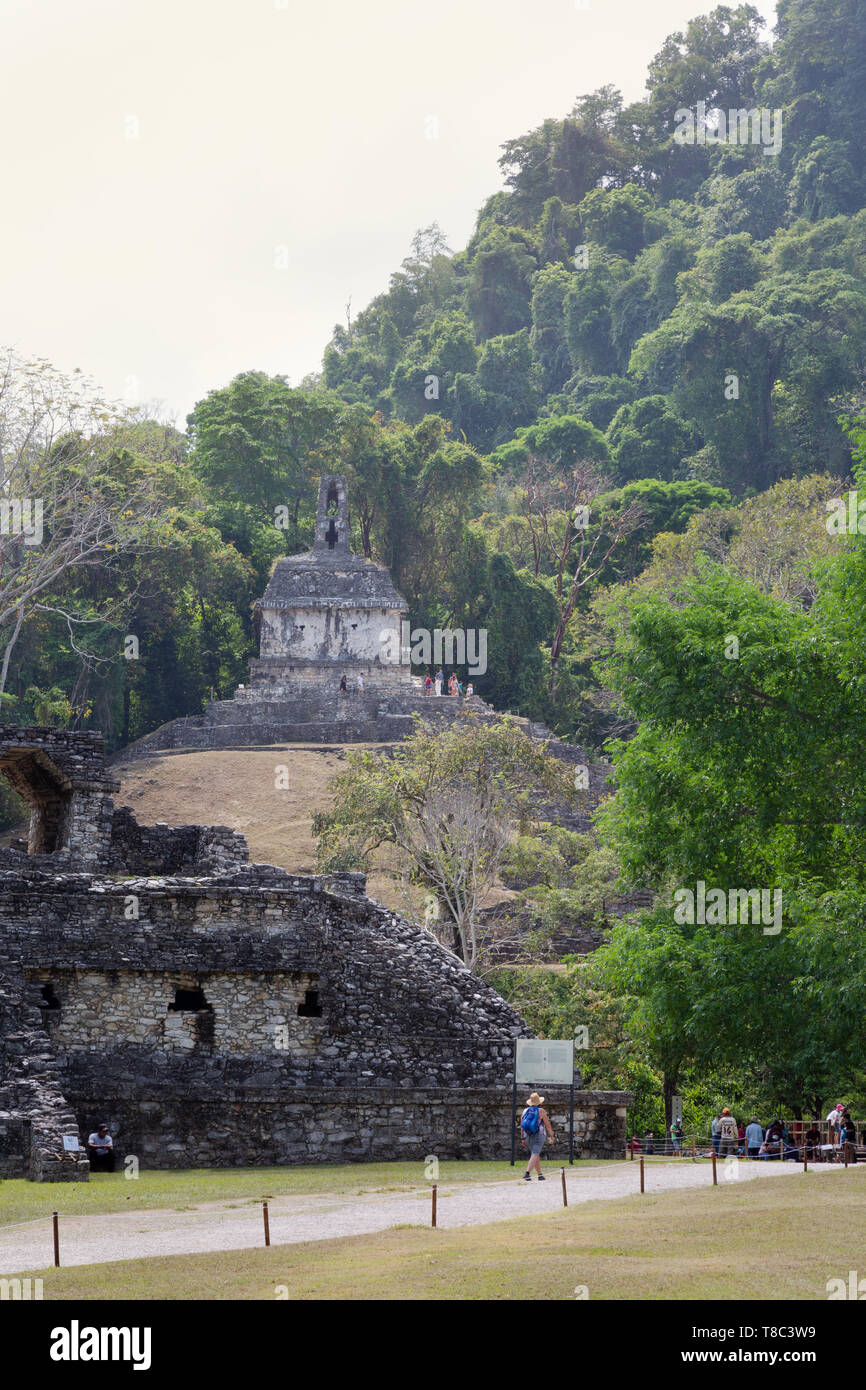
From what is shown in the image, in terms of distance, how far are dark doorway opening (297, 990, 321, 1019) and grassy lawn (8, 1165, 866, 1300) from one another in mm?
8029

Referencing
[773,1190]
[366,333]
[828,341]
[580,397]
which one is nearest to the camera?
[773,1190]

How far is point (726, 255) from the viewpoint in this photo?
4306 inches

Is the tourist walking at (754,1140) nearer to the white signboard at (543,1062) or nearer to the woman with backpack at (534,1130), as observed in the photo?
the white signboard at (543,1062)

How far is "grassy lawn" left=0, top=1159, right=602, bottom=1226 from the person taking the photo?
1694cm

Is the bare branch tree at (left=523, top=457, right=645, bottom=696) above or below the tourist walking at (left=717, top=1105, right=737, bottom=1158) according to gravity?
above

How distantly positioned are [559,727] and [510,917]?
2764 centimetres

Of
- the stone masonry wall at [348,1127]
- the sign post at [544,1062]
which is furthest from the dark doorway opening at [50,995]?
the sign post at [544,1062]

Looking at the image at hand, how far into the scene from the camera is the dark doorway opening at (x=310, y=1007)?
23.3 m

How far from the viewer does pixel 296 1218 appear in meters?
15.9

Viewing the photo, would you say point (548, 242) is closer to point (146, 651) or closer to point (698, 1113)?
point (146, 651)

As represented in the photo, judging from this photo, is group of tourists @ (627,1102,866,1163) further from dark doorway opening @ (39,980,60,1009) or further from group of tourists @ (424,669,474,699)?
group of tourists @ (424,669,474,699)

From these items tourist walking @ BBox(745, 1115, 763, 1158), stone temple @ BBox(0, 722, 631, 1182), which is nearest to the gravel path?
stone temple @ BBox(0, 722, 631, 1182)

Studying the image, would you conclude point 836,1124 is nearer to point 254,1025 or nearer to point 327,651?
point 254,1025
